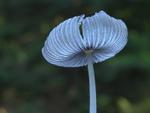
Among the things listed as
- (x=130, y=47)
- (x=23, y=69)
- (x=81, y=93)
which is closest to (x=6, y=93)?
(x=23, y=69)

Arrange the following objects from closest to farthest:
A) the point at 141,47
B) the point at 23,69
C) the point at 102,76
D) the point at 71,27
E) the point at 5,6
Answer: the point at 71,27 < the point at 141,47 < the point at 102,76 < the point at 23,69 < the point at 5,6

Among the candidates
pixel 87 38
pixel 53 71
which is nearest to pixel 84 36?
pixel 87 38

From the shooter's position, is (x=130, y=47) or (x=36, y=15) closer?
(x=130, y=47)

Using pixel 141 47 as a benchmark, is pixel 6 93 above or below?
below

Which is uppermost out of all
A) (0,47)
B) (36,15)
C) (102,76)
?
(36,15)

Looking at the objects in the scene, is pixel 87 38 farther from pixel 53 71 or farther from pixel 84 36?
pixel 53 71

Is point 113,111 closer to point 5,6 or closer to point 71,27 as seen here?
point 5,6
